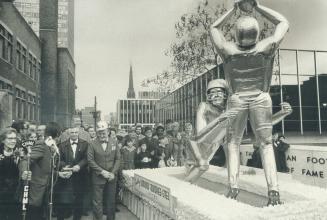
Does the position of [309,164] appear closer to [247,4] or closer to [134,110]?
[247,4]

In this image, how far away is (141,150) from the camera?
27.0ft

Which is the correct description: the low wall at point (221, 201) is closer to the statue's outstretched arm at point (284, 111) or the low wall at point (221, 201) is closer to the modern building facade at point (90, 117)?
the statue's outstretched arm at point (284, 111)

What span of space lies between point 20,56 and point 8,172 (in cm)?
2292

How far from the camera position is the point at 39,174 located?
508 cm

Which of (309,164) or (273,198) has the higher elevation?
(273,198)

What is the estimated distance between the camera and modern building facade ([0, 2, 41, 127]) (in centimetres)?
2127

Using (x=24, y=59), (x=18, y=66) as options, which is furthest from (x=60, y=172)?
(x=24, y=59)

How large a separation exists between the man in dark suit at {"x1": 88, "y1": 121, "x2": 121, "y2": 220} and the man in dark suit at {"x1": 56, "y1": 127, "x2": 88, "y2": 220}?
14.0 inches

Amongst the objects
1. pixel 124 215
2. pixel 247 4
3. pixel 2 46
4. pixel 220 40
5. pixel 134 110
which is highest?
pixel 134 110

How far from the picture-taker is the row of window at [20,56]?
70.3 feet

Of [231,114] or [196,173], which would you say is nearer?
[231,114]

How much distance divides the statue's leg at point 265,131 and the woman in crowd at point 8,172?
3338 mm

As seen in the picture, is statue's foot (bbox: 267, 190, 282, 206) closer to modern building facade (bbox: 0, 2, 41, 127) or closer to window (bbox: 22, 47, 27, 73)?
modern building facade (bbox: 0, 2, 41, 127)

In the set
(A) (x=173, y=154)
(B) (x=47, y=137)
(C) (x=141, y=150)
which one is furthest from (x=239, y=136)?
(A) (x=173, y=154)
